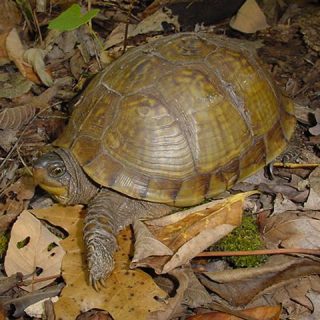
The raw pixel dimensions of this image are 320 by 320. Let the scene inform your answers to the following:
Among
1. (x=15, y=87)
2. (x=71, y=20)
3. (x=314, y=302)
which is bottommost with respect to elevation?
(x=314, y=302)

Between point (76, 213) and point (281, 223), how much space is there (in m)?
1.28

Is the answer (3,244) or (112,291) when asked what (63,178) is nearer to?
(3,244)

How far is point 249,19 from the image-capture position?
4.89 m

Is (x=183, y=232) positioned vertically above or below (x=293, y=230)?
above

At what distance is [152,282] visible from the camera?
2799 mm

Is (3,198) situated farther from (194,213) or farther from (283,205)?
(283,205)

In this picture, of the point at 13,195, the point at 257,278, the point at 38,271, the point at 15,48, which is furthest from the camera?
the point at 15,48

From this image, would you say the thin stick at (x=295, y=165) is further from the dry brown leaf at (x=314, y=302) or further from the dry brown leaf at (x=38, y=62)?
the dry brown leaf at (x=38, y=62)

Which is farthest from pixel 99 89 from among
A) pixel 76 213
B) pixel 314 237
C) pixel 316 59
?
pixel 316 59

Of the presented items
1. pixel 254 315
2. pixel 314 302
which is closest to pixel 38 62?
pixel 254 315

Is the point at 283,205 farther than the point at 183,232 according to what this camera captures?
Yes

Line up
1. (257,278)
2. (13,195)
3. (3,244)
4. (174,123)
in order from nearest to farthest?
(257,278), (174,123), (3,244), (13,195)

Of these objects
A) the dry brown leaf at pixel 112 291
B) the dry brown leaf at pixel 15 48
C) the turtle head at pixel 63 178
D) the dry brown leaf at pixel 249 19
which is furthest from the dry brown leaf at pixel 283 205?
the dry brown leaf at pixel 15 48

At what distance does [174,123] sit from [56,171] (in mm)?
764
